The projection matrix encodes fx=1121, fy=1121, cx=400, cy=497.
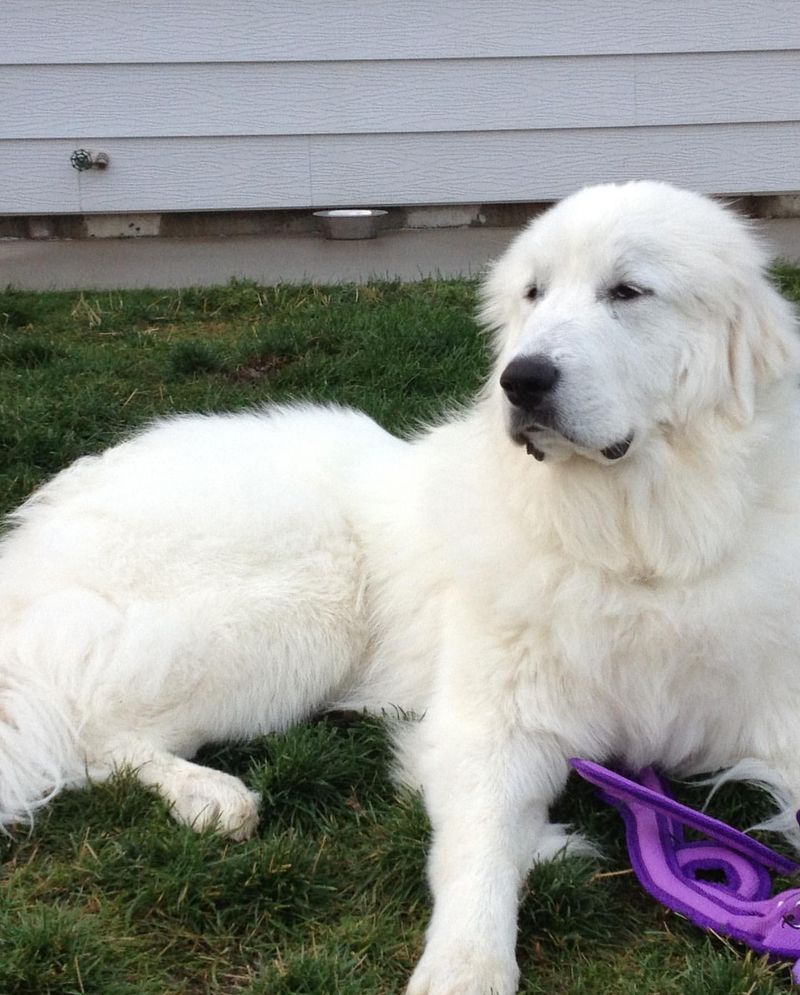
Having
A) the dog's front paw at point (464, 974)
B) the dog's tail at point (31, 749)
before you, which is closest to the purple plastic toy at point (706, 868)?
the dog's front paw at point (464, 974)

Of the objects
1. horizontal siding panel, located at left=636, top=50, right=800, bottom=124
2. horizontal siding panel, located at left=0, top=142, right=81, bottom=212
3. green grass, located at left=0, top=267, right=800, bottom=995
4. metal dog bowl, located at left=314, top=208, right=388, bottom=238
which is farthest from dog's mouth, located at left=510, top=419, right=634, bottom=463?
horizontal siding panel, located at left=0, top=142, right=81, bottom=212

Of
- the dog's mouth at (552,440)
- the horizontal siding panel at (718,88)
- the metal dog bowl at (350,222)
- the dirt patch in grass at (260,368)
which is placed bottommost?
the dirt patch in grass at (260,368)

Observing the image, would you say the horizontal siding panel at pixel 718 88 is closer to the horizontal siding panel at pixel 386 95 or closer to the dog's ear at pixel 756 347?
the horizontal siding panel at pixel 386 95

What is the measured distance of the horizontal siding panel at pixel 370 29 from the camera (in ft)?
23.9

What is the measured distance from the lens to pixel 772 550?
107 inches

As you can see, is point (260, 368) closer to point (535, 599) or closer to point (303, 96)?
point (303, 96)

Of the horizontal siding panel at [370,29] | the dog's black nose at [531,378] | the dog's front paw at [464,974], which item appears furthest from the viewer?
the horizontal siding panel at [370,29]

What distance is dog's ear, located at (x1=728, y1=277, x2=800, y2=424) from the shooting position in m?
2.71

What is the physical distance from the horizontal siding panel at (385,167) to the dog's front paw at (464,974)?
623cm

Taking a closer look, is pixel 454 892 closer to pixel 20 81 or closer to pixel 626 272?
pixel 626 272

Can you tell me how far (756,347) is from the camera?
9.06 feet

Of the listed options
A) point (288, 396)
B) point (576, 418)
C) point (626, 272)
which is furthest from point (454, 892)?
point (288, 396)

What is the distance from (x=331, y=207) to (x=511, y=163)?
1.28 meters

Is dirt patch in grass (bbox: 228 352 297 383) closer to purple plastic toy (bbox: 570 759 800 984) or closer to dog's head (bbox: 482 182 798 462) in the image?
dog's head (bbox: 482 182 798 462)
